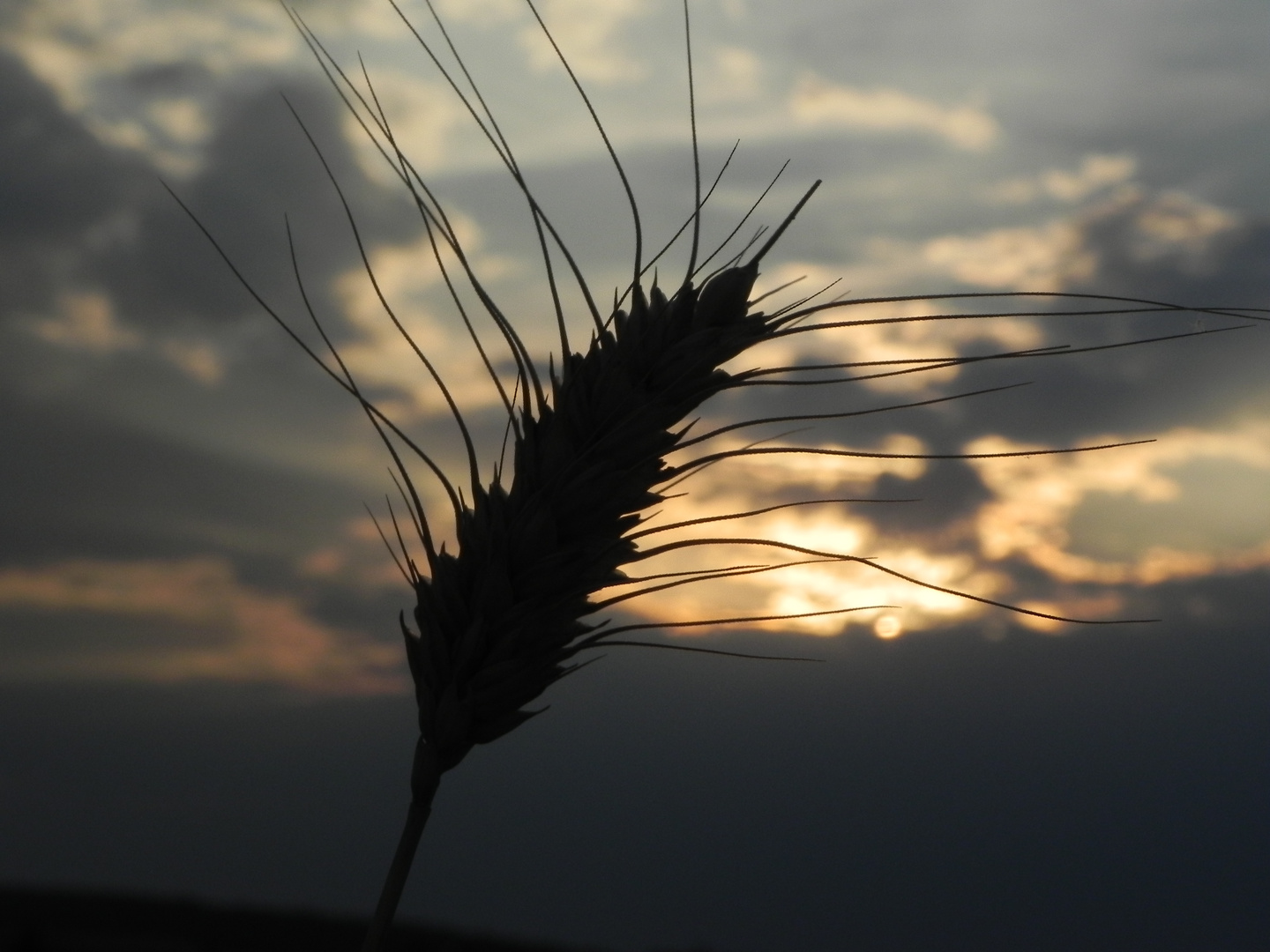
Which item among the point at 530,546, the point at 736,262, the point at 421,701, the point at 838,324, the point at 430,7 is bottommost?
→ the point at 421,701

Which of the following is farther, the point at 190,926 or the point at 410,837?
the point at 190,926

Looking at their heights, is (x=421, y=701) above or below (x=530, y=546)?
below

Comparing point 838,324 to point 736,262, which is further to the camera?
point 736,262

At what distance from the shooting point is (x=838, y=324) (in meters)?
1.83

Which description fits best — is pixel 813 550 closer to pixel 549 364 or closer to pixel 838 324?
pixel 838 324

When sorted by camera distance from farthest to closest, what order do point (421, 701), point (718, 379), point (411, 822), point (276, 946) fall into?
point (276, 946)
point (718, 379)
point (421, 701)
point (411, 822)

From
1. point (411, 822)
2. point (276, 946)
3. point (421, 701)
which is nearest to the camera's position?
point (411, 822)

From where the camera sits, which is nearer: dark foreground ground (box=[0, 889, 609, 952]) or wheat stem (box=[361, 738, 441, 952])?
wheat stem (box=[361, 738, 441, 952])

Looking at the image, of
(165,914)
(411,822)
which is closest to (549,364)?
(411,822)

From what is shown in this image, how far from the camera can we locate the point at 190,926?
3121 mm

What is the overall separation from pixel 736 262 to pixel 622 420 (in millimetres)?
517

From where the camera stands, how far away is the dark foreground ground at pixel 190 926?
8.81 ft

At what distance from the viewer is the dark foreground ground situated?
8.81 feet

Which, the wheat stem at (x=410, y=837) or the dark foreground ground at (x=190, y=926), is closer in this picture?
the wheat stem at (x=410, y=837)
